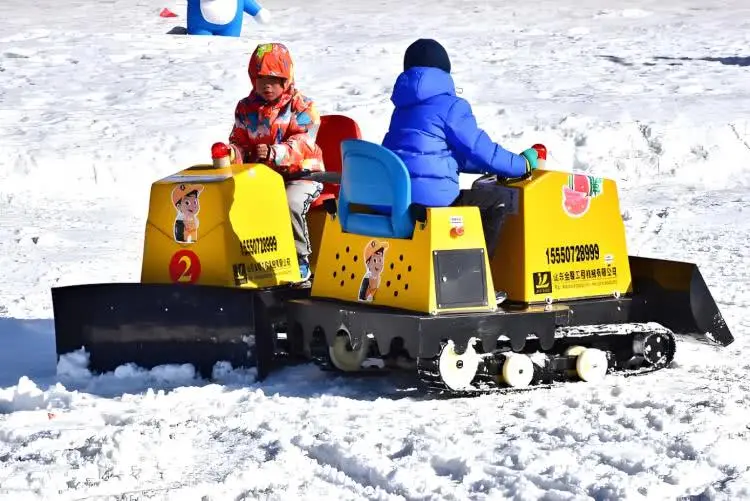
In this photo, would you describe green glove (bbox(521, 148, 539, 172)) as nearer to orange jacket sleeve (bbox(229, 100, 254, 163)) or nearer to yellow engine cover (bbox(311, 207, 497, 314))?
yellow engine cover (bbox(311, 207, 497, 314))

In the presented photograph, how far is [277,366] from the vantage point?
770cm

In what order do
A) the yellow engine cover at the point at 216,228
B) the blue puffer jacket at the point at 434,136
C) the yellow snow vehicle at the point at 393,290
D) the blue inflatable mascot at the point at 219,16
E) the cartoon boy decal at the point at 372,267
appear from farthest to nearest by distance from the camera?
the blue inflatable mascot at the point at 219,16 < the yellow engine cover at the point at 216,228 < the cartoon boy decal at the point at 372,267 < the blue puffer jacket at the point at 434,136 < the yellow snow vehicle at the point at 393,290

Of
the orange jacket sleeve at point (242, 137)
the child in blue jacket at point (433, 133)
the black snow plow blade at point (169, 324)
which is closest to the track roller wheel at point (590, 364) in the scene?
the child in blue jacket at point (433, 133)

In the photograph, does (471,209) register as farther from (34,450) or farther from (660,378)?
(34,450)

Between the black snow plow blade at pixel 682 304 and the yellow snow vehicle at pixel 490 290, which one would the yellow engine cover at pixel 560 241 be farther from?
the black snow plow blade at pixel 682 304

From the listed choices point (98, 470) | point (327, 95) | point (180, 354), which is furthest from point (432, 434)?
point (327, 95)

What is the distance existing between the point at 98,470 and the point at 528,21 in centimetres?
1847

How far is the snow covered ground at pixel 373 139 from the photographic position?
5.54 m

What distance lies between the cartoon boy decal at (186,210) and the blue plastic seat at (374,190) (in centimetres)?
80

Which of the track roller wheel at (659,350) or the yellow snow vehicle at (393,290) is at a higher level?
the yellow snow vehicle at (393,290)

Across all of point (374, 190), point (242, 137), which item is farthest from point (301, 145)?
point (374, 190)

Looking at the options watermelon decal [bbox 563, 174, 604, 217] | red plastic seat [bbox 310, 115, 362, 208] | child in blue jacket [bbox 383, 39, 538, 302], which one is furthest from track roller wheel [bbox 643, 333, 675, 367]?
red plastic seat [bbox 310, 115, 362, 208]

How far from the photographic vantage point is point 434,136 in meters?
7.08

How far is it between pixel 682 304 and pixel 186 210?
2735 mm
